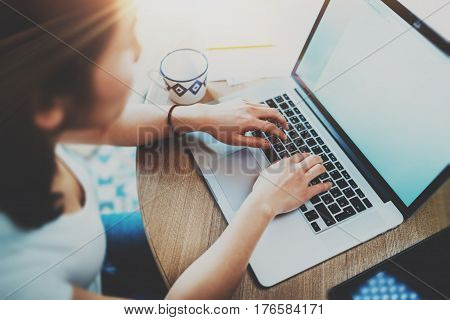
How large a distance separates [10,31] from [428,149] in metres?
0.58

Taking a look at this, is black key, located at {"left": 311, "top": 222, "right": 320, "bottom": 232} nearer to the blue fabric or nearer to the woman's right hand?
the woman's right hand

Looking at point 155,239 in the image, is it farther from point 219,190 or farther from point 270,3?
point 270,3

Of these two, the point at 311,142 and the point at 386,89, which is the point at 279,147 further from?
the point at 386,89

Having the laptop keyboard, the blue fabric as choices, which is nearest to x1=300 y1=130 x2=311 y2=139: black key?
the laptop keyboard

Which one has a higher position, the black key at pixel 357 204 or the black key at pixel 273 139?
the black key at pixel 357 204

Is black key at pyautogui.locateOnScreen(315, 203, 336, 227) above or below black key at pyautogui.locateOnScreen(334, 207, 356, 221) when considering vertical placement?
below

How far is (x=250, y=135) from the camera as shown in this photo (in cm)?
65

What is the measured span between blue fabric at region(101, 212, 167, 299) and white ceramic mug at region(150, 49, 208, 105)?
10.1 inches

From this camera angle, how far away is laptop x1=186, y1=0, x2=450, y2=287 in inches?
18.4

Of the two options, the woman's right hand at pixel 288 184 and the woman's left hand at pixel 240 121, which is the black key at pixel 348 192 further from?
the woman's left hand at pixel 240 121

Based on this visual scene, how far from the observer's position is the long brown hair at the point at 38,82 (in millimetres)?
445

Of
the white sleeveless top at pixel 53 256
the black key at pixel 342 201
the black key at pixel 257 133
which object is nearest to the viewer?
the white sleeveless top at pixel 53 256

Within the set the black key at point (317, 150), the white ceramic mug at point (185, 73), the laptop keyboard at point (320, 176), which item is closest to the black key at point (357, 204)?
the laptop keyboard at point (320, 176)

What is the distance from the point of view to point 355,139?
0.59 meters
